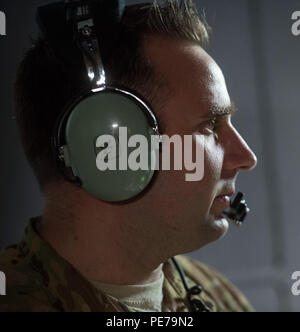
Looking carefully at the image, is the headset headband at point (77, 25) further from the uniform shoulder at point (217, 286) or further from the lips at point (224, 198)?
the uniform shoulder at point (217, 286)

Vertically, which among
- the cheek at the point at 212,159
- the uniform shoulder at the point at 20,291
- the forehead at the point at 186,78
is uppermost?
the forehead at the point at 186,78

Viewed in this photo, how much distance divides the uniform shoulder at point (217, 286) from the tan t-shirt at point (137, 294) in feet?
0.79

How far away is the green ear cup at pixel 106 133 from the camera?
2.49 ft

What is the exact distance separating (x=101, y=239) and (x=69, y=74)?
310 millimetres

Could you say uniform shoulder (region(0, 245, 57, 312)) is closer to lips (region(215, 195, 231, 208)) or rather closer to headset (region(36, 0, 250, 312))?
headset (region(36, 0, 250, 312))

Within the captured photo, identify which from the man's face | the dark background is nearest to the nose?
the man's face

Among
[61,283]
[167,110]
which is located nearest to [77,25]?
[167,110]

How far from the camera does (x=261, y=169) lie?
52.6 inches

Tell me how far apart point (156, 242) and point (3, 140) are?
1.49 ft

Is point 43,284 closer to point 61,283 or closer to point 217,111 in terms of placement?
point 61,283

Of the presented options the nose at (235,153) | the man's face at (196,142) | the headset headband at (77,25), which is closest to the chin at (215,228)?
the man's face at (196,142)

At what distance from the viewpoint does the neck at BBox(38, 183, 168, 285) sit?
88 centimetres
